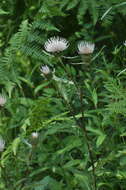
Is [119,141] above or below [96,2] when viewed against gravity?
below

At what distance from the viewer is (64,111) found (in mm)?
2947

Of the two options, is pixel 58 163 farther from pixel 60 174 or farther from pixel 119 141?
pixel 119 141

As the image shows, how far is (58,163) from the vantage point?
2.76 m

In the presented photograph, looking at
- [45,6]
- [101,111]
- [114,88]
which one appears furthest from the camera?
[45,6]

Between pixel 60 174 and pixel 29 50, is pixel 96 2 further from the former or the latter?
pixel 60 174

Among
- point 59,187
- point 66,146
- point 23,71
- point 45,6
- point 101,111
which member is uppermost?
point 45,6

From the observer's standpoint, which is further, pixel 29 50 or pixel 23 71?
pixel 23 71

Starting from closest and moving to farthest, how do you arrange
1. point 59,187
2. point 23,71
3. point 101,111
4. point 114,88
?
point 114,88, point 59,187, point 101,111, point 23,71

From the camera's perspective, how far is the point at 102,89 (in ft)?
10.1

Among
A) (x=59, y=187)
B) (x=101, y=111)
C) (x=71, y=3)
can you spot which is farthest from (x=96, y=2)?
(x=59, y=187)

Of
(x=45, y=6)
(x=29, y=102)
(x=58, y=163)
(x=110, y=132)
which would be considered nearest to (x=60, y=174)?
(x=58, y=163)

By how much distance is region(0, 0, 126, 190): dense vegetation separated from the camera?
2344 mm

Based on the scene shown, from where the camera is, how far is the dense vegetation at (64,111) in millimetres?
2344

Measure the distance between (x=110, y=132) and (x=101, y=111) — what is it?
0.17 metres
